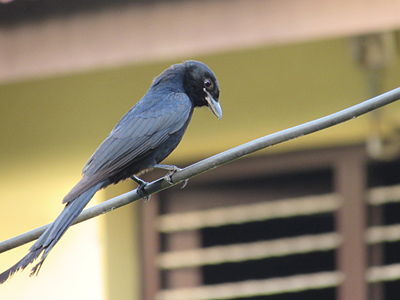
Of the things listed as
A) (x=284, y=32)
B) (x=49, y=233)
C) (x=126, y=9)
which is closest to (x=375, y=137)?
(x=284, y=32)

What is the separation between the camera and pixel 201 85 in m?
5.16

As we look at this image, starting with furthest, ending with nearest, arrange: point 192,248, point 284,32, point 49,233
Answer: point 192,248, point 284,32, point 49,233

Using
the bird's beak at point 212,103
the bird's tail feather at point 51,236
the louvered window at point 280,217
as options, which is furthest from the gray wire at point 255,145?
the louvered window at point 280,217

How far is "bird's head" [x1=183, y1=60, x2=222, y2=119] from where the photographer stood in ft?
16.9

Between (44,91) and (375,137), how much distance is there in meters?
1.46

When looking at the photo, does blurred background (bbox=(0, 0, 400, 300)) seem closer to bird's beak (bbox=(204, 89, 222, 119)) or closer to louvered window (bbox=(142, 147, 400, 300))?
louvered window (bbox=(142, 147, 400, 300))

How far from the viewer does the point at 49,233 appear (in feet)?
13.0

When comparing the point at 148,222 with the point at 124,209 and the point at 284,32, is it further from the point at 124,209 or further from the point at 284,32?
the point at 284,32

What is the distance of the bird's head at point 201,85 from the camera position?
16.9 feet

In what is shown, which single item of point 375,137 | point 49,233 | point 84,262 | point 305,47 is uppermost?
point 305,47

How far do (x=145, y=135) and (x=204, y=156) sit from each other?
1728 mm

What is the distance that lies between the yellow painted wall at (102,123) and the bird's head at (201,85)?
1.15m

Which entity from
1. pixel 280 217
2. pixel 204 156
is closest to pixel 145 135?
pixel 204 156

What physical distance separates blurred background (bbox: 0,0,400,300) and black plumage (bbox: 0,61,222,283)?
1.75ft
